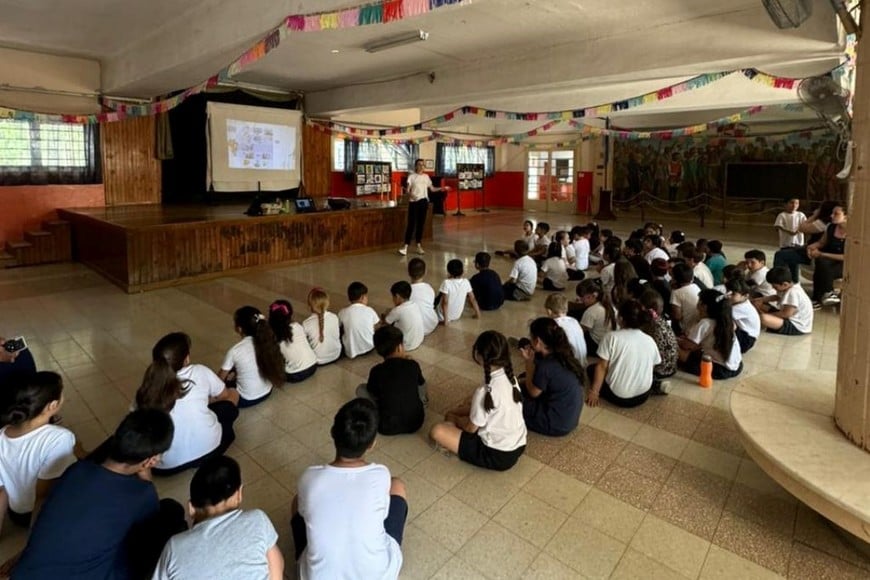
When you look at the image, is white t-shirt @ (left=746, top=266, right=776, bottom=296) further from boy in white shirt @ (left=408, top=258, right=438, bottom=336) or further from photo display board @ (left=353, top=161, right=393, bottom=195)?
photo display board @ (left=353, top=161, right=393, bottom=195)

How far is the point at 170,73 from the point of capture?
7.34 metres

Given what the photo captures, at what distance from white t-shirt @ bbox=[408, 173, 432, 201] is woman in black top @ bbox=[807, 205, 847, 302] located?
19.4 feet

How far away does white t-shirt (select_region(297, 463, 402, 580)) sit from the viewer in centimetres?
173

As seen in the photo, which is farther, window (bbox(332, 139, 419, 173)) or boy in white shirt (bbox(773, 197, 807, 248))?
window (bbox(332, 139, 419, 173))

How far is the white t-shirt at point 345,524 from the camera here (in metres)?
1.73

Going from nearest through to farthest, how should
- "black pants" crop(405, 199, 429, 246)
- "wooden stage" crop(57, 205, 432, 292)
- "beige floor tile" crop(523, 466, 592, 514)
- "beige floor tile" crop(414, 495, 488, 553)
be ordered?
"beige floor tile" crop(414, 495, 488, 553), "beige floor tile" crop(523, 466, 592, 514), "wooden stage" crop(57, 205, 432, 292), "black pants" crop(405, 199, 429, 246)

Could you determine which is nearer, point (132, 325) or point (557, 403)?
point (557, 403)

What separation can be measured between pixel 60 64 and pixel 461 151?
37.9ft

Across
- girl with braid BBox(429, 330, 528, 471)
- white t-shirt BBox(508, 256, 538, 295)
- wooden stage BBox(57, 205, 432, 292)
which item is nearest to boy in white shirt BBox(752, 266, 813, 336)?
white t-shirt BBox(508, 256, 538, 295)

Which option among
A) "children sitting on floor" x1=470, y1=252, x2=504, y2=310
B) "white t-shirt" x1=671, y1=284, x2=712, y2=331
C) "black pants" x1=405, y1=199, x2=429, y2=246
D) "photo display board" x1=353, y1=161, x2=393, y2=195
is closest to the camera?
"white t-shirt" x1=671, y1=284, x2=712, y2=331

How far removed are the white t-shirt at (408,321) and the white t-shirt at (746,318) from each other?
2.51 m

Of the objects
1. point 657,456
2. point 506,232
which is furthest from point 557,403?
point 506,232

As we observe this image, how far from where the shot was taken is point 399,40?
251 inches

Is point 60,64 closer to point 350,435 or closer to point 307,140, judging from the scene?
point 307,140
